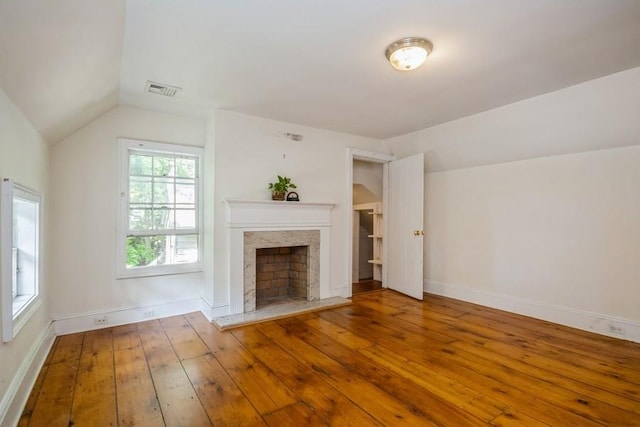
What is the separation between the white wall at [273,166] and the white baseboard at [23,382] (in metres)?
1.47

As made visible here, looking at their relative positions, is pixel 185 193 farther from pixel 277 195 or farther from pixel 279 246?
pixel 279 246

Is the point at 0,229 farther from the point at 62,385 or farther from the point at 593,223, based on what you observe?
the point at 593,223

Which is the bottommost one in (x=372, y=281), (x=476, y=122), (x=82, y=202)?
(x=372, y=281)

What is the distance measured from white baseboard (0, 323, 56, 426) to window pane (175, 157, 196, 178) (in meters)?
2.02

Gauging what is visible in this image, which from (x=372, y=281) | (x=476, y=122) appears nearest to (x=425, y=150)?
(x=476, y=122)

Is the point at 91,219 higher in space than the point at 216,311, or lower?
higher

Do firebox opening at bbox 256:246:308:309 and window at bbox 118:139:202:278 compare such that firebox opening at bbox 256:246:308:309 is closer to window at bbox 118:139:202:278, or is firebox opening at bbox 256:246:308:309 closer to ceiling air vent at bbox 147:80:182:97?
window at bbox 118:139:202:278

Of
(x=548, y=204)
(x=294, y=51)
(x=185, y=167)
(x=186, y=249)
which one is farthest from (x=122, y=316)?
(x=548, y=204)

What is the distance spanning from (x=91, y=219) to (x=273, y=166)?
6.76 ft

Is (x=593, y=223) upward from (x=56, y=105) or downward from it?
downward

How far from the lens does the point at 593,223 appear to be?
3178 mm

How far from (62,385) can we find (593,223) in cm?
494

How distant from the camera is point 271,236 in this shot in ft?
12.5

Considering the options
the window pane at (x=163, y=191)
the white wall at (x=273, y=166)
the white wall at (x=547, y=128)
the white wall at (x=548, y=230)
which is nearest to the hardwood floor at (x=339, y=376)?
the white wall at (x=548, y=230)
